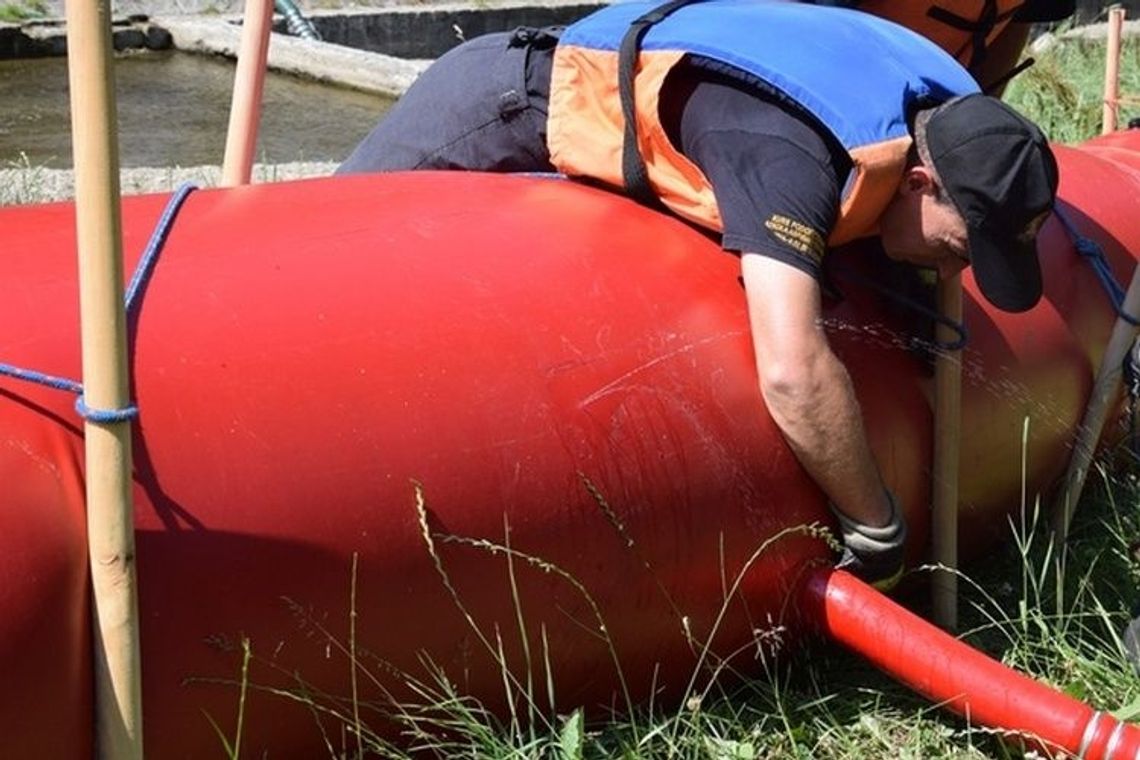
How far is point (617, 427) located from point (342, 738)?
564 millimetres

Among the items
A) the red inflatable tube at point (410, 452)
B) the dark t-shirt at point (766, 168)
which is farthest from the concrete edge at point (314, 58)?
the red inflatable tube at point (410, 452)

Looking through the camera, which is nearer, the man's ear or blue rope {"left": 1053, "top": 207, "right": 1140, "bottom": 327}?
the man's ear

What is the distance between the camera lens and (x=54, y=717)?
197 cm

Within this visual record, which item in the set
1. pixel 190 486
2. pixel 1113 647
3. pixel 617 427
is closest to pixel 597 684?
pixel 617 427

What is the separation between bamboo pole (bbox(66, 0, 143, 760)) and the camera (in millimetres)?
1858

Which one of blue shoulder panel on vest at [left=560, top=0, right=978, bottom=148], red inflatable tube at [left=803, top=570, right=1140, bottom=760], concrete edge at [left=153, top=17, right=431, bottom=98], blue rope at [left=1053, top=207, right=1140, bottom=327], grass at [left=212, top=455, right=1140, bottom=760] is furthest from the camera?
concrete edge at [left=153, top=17, right=431, bottom=98]

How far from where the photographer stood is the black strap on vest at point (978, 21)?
3617mm

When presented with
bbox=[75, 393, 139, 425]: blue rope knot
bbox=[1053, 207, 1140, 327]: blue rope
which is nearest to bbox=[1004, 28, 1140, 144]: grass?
bbox=[1053, 207, 1140, 327]: blue rope

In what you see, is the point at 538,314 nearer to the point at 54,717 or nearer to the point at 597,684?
the point at 597,684

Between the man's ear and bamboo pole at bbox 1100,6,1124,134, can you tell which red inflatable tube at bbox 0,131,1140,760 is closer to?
the man's ear

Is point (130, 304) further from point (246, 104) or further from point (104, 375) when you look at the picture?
point (246, 104)

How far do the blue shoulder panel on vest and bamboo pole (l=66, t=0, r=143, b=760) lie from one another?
1.12m

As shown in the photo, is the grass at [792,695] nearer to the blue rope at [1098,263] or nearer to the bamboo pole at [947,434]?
the bamboo pole at [947,434]

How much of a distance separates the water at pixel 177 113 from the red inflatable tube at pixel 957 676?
513 centimetres
